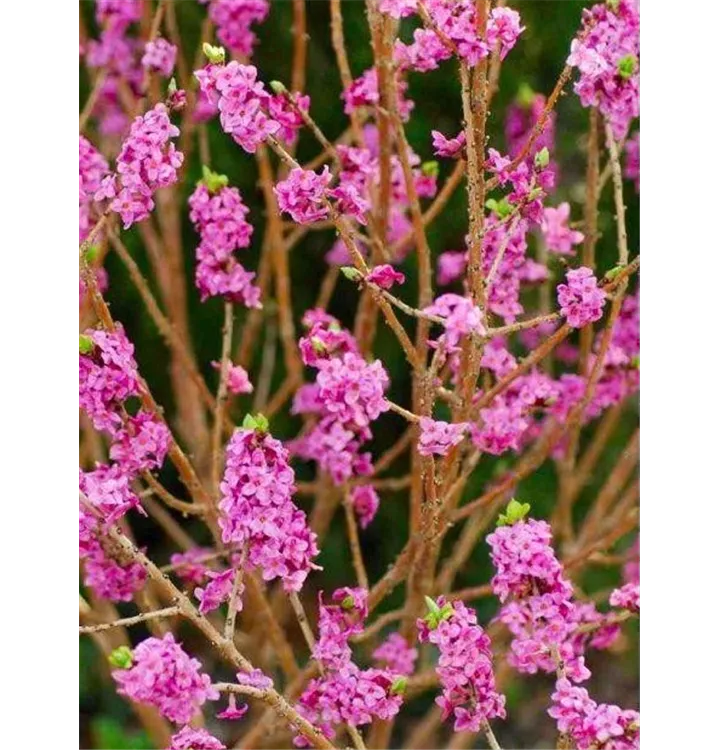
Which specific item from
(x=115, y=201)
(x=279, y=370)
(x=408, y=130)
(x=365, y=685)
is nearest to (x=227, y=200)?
(x=115, y=201)

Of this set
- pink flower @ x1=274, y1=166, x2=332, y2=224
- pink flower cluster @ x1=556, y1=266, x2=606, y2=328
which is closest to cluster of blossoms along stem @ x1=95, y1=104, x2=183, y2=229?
pink flower @ x1=274, y1=166, x2=332, y2=224

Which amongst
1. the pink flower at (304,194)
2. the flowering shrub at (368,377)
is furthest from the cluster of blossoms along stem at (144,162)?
the pink flower at (304,194)

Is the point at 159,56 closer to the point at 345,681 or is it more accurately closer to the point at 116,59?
the point at 116,59

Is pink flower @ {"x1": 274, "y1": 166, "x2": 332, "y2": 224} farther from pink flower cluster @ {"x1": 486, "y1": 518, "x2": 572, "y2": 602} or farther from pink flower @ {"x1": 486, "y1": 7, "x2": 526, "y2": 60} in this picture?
pink flower cluster @ {"x1": 486, "y1": 518, "x2": 572, "y2": 602}

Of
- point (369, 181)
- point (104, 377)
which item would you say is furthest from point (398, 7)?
point (104, 377)

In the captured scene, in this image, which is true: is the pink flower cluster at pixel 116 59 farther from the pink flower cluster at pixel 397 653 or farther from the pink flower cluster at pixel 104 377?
the pink flower cluster at pixel 397 653
